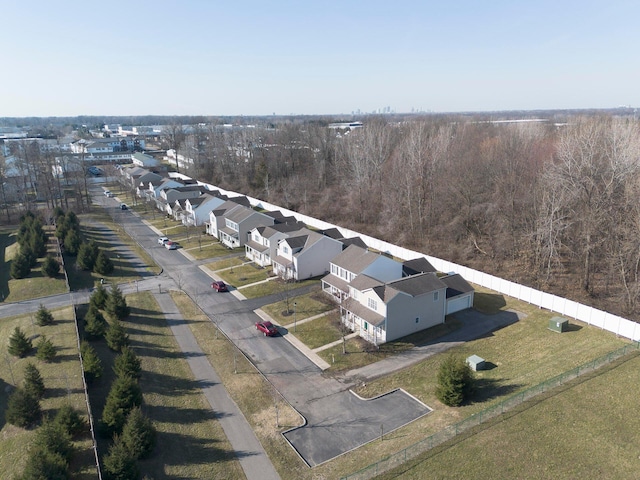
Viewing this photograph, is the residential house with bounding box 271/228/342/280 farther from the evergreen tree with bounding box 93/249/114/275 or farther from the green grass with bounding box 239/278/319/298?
the evergreen tree with bounding box 93/249/114/275

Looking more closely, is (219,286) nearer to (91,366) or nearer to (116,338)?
(116,338)

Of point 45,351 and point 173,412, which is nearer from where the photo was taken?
point 173,412

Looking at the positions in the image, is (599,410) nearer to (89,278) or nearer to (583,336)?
(583,336)

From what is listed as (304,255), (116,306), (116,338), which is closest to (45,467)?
(116,338)

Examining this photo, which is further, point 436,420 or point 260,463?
point 436,420

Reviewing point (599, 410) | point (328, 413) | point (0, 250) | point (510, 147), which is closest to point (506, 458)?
point (599, 410)

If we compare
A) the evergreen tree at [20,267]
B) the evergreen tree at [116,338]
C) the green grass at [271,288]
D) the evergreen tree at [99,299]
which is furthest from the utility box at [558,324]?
the evergreen tree at [20,267]

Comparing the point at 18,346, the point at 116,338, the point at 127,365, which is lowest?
the point at 18,346
